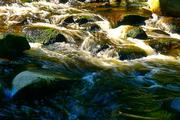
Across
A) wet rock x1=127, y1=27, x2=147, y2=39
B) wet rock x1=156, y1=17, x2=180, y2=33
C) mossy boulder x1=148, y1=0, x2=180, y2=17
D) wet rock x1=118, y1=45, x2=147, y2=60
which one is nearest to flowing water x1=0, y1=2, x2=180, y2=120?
wet rock x1=118, y1=45, x2=147, y2=60

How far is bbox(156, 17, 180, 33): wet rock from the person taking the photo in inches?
484

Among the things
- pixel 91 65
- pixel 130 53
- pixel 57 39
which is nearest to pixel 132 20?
A: pixel 130 53

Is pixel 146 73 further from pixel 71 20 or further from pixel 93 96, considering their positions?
pixel 71 20

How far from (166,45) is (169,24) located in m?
2.05

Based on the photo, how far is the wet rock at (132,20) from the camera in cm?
1212

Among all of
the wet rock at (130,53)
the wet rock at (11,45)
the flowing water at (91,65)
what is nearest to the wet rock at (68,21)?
the flowing water at (91,65)

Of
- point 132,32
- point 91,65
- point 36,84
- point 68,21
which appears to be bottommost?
point 91,65

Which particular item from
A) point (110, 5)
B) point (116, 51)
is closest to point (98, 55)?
point (116, 51)

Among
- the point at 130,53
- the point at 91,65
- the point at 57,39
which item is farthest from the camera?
the point at 57,39

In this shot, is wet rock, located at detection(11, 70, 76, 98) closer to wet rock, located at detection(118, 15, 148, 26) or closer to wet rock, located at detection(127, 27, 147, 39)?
wet rock, located at detection(127, 27, 147, 39)

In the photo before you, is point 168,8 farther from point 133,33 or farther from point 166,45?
point 166,45

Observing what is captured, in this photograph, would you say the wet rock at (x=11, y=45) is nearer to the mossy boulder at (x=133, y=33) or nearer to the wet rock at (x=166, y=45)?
the mossy boulder at (x=133, y=33)

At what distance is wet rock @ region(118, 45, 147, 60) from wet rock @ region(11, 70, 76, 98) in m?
2.51

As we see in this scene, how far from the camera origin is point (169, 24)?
12.6 metres
